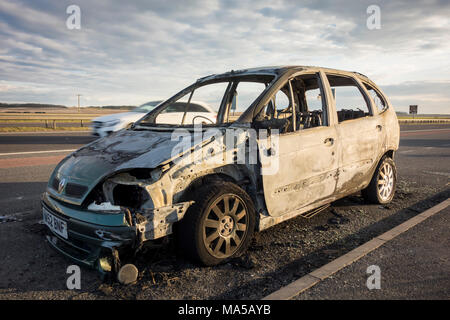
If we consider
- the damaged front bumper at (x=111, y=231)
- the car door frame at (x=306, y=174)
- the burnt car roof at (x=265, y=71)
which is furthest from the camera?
the burnt car roof at (x=265, y=71)

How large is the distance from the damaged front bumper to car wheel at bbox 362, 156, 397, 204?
124 inches

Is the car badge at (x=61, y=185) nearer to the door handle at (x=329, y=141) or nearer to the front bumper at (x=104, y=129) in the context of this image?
the door handle at (x=329, y=141)

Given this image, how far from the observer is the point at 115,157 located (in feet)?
9.86

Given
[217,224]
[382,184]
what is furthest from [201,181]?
[382,184]

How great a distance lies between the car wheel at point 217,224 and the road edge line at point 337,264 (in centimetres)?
66

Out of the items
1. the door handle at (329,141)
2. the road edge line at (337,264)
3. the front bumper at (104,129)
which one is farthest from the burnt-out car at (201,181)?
the front bumper at (104,129)

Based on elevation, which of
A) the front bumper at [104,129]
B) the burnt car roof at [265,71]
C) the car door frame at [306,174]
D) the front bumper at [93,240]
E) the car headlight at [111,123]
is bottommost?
the front bumper at [93,240]

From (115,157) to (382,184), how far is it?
3836 mm

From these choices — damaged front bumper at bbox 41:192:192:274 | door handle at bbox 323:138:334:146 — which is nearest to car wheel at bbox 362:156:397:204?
door handle at bbox 323:138:334:146

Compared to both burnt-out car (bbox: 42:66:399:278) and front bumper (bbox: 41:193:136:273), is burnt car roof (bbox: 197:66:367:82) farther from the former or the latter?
front bumper (bbox: 41:193:136:273)

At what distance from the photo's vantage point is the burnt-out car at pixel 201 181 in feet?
8.78

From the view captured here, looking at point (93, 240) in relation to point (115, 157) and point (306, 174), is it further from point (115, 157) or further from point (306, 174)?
point (306, 174)

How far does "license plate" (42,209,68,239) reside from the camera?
2.89 m
